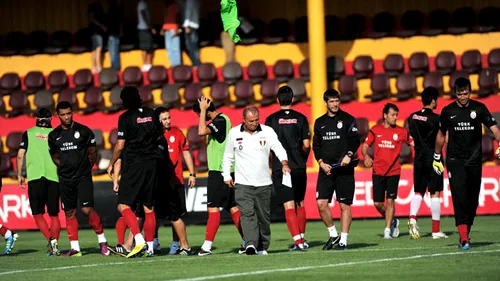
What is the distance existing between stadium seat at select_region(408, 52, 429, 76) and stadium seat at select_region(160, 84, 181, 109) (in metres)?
6.18

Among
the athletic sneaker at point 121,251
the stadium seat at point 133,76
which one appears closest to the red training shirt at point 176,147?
the athletic sneaker at point 121,251

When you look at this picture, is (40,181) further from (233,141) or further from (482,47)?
(482,47)

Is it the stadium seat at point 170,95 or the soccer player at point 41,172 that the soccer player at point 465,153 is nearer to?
the soccer player at point 41,172

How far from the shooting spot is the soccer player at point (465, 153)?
13.9 meters

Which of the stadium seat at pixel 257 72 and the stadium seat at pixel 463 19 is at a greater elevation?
the stadium seat at pixel 463 19

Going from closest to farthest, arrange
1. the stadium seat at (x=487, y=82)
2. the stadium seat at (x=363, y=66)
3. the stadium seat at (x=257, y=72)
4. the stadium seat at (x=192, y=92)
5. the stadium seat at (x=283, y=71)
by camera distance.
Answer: the stadium seat at (x=487, y=82) → the stadium seat at (x=363, y=66) → the stadium seat at (x=283, y=71) → the stadium seat at (x=192, y=92) → the stadium seat at (x=257, y=72)

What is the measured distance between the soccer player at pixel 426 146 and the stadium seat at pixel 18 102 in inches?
601

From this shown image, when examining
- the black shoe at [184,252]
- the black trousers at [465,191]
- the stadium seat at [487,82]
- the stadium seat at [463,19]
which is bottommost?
the black shoe at [184,252]

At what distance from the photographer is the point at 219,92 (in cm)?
2761

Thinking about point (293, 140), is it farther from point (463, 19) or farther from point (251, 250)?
point (463, 19)

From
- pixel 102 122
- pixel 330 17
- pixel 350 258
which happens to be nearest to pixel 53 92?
pixel 102 122

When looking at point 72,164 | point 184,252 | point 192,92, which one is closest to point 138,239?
point 184,252

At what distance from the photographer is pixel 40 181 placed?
1669 centimetres

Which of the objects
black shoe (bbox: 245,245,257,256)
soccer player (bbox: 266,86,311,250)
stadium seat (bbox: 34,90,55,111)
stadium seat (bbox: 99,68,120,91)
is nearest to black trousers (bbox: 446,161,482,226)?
soccer player (bbox: 266,86,311,250)
